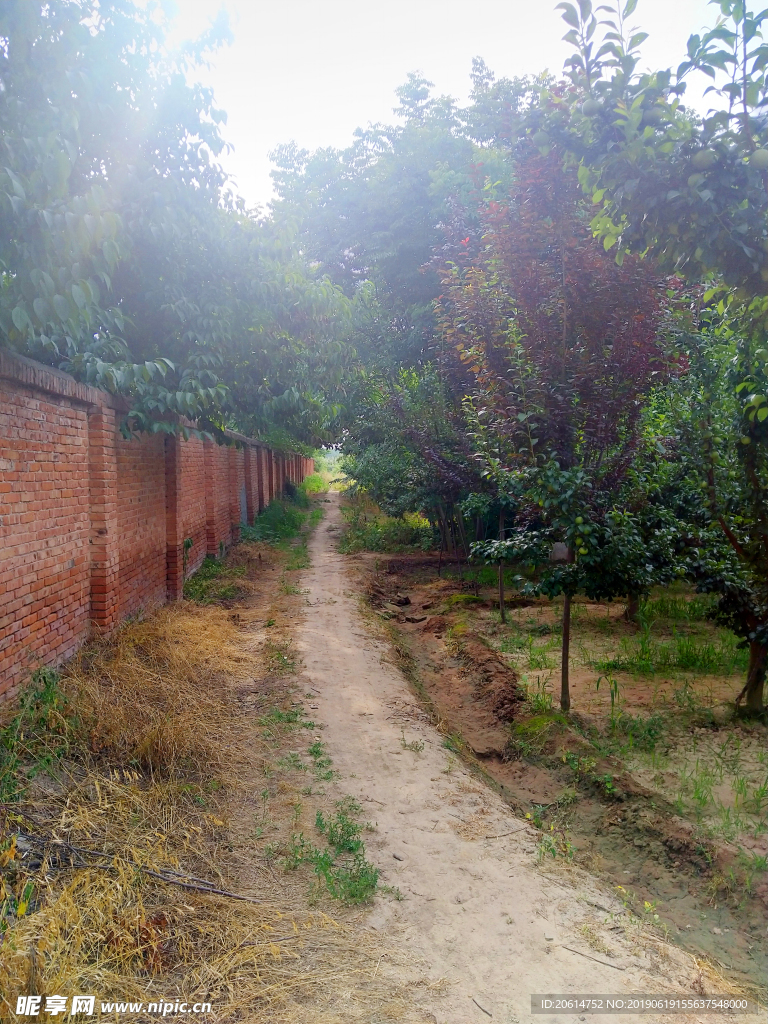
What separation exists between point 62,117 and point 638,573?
4.99 m

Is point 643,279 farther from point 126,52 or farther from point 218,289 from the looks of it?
point 126,52

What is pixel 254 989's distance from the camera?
8.86ft

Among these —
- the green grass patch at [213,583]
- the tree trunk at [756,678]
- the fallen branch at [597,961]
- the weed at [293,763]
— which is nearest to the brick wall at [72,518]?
the green grass patch at [213,583]

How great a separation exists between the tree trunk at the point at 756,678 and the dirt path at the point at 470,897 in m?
2.44

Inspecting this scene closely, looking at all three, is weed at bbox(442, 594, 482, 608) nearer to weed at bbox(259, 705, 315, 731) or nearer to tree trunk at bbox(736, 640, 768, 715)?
weed at bbox(259, 705, 315, 731)

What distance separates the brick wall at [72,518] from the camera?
450cm

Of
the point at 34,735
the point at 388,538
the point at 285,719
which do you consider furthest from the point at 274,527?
the point at 34,735

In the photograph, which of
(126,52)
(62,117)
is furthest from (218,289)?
(62,117)

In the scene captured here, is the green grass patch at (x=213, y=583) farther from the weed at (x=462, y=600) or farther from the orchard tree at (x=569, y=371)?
the orchard tree at (x=569, y=371)

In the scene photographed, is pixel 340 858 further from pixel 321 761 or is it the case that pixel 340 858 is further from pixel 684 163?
pixel 684 163

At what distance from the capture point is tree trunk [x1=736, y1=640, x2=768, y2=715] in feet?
19.0

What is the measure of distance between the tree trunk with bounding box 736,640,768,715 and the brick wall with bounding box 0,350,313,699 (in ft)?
17.6

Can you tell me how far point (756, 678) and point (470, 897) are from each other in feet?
11.3

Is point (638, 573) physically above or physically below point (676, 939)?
above
